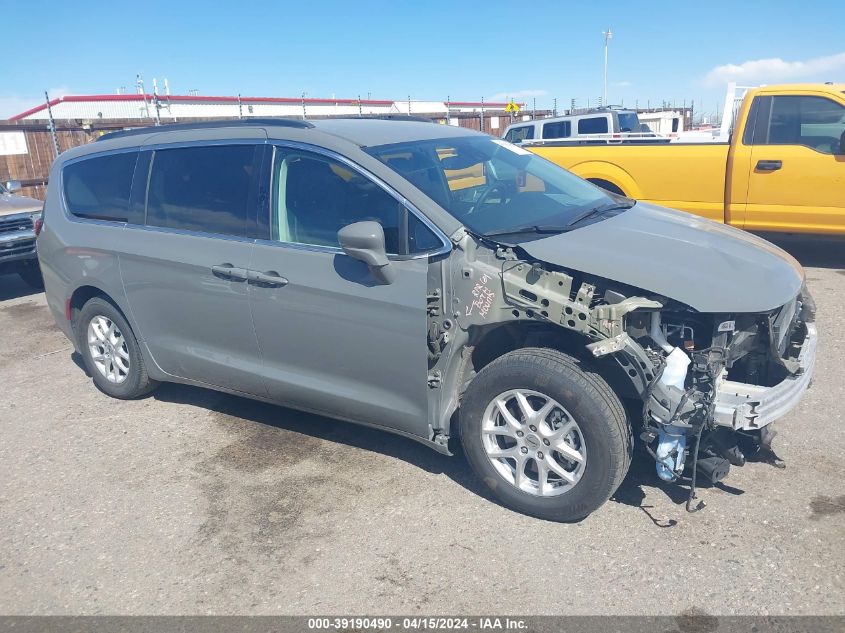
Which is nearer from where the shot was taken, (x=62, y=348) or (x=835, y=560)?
(x=835, y=560)

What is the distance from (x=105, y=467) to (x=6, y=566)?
38.4 inches

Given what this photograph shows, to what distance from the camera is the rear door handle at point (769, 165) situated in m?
7.86

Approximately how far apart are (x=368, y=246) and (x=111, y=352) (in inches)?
106

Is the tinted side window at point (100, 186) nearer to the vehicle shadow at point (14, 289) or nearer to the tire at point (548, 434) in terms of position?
the tire at point (548, 434)

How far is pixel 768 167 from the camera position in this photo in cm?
791

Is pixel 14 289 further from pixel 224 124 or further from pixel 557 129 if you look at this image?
pixel 557 129

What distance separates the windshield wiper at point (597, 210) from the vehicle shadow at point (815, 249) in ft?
16.3

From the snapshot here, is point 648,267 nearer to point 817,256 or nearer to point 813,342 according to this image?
point 813,342

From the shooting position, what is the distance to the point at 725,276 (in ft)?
11.2

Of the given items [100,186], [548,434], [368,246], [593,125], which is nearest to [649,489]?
[548,434]

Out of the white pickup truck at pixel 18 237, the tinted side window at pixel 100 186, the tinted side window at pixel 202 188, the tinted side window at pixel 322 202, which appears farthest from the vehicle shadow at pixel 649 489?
the white pickup truck at pixel 18 237

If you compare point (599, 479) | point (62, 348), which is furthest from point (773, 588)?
point (62, 348)

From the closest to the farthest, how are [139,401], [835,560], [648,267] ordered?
[835,560]
[648,267]
[139,401]

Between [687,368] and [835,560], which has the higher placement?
[687,368]
